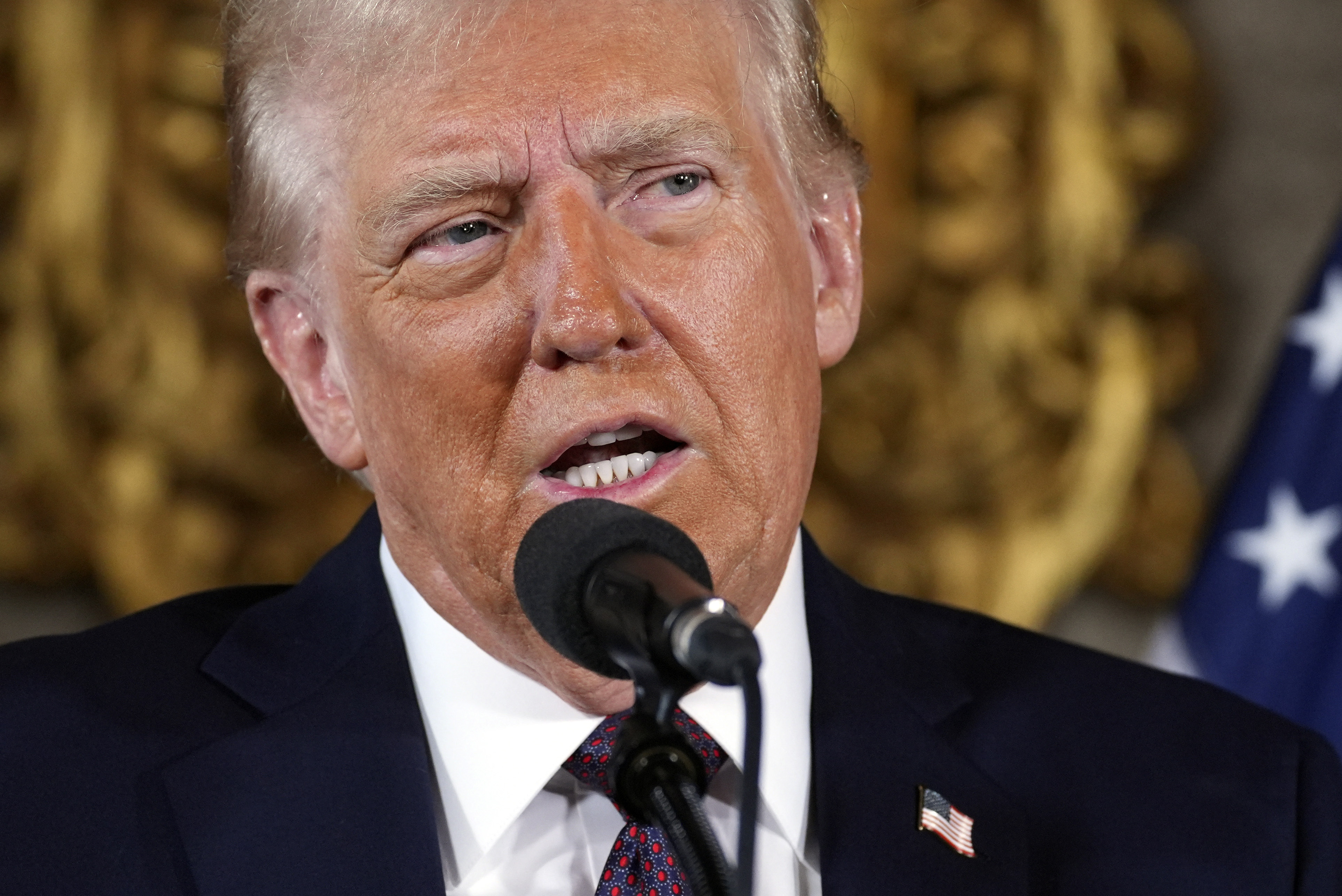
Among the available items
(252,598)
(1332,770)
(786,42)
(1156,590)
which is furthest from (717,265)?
(1156,590)

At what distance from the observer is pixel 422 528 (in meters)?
1.89

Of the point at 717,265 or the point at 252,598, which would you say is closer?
the point at 717,265

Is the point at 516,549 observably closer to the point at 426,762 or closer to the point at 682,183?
the point at 426,762

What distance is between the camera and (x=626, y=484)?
1.68 meters

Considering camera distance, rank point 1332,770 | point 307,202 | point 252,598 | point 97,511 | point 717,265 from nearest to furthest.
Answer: point 717,265
point 307,202
point 1332,770
point 252,598
point 97,511

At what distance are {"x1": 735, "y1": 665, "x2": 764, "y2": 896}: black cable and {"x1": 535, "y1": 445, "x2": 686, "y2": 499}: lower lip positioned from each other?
592mm

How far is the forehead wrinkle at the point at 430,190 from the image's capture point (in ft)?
5.76

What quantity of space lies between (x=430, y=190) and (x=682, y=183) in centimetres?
29

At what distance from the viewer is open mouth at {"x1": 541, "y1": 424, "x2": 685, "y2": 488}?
1716 millimetres

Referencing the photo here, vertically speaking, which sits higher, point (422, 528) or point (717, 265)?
point (717, 265)

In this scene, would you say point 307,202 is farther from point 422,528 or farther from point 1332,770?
point 1332,770

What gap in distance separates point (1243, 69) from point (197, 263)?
221cm

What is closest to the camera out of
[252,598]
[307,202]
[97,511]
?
[307,202]

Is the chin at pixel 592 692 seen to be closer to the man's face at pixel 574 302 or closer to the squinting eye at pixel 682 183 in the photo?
the man's face at pixel 574 302
